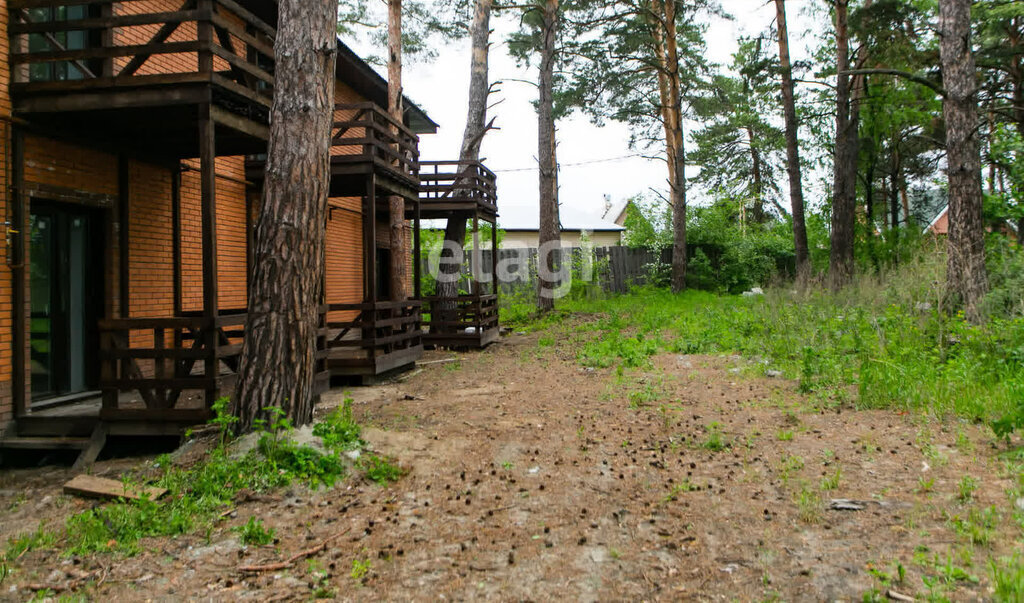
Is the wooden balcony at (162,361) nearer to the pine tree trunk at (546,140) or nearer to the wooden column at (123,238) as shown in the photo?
the wooden column at (123,238)

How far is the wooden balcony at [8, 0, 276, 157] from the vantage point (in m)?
6.17

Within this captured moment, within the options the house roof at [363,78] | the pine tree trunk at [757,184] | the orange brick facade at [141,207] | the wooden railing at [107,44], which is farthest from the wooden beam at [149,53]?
the pine tree trunk at [757,184]

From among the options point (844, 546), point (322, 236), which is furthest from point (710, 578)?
point (322, 236)

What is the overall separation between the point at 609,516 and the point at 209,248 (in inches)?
175

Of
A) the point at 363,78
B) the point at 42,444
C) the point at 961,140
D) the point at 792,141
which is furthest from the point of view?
the point at 792,141

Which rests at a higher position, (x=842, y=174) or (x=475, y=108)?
(x=475, y=108)

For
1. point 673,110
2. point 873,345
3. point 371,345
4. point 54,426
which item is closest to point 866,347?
point 873,345

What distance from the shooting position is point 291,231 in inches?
205

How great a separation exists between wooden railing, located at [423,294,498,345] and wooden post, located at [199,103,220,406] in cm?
673

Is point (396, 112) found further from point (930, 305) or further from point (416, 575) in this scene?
point (416, 575)

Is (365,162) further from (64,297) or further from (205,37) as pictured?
(64,297)

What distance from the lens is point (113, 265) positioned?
24.8ft

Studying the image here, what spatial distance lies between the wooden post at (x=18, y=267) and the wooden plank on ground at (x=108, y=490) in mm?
2373

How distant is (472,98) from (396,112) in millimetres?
2719
